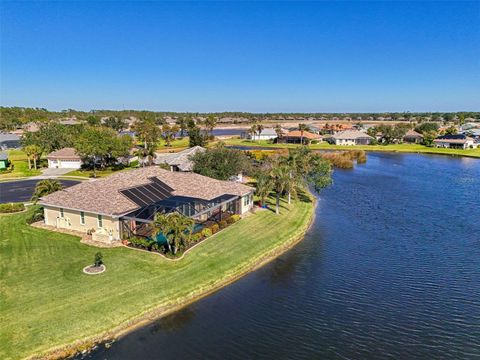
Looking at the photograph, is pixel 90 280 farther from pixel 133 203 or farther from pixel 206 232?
pixel 206 232

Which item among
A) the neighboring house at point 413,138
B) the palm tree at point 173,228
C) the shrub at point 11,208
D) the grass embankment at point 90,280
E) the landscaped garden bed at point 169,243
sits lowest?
Result: the grass embankment at point 90,280

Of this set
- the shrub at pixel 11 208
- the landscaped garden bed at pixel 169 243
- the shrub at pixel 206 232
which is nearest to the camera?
the landscaped garden bed at pixel 169 243

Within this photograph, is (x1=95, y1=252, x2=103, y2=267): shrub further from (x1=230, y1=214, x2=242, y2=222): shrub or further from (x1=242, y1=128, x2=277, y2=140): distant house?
(x1=242, y1=128, x2=277, y2=140): distant house

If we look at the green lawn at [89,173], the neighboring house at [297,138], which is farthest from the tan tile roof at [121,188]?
the neighboring house at [297,138]

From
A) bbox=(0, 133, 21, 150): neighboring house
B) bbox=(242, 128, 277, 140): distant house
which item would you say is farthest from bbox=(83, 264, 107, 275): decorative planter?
bbox=(242, 128, 277, 140): distant house

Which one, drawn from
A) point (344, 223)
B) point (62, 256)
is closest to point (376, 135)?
point (344, 223)

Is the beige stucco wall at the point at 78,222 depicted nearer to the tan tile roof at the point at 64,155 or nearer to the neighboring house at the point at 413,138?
the tan tile roof at the point at 64,155

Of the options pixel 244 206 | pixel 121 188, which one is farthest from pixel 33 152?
pixel 244 206
